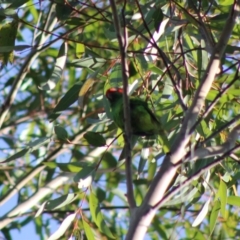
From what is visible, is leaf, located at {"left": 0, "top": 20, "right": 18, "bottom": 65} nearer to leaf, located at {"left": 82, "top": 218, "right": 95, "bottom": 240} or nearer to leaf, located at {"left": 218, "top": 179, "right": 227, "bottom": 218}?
leaf, located at {"left": 82, "top": 218, "right": 95, "bottom": 240}

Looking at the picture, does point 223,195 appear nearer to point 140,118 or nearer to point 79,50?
point 140,118

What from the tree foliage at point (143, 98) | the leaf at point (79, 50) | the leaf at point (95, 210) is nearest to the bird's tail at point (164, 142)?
the tree foliage at point (143, 98)

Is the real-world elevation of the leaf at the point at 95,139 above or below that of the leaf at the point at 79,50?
below

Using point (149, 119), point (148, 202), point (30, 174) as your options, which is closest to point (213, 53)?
point (148, 202)

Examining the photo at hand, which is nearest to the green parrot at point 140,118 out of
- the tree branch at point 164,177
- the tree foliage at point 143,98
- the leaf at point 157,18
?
the tree foliage at point 143,98

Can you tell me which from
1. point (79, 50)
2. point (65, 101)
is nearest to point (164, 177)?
point (65, 101)

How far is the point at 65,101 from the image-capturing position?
110 inches

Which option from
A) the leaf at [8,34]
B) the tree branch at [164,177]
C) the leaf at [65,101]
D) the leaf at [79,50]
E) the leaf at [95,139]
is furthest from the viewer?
the leaf at [79,50]

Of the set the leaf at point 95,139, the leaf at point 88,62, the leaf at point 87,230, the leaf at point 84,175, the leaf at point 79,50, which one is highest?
the leaf at point 79,50

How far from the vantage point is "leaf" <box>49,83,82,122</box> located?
2783 mm

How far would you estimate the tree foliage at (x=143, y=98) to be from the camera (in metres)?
1.93

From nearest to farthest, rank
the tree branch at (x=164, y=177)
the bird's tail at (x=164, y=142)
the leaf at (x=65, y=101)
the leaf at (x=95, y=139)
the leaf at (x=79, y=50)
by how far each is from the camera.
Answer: the tree branch at (x=164, y=177) → the bird's tail at (x=164, y=142) → the leaf at (x=95, y=139) → the leaf at (x=65, y=101) → the leaf at (x=79, y=50)

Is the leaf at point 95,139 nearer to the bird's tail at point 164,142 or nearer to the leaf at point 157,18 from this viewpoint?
the bird's tail at point 164,142

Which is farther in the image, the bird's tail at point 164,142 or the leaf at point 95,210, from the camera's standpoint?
the leaf at point 95,210
